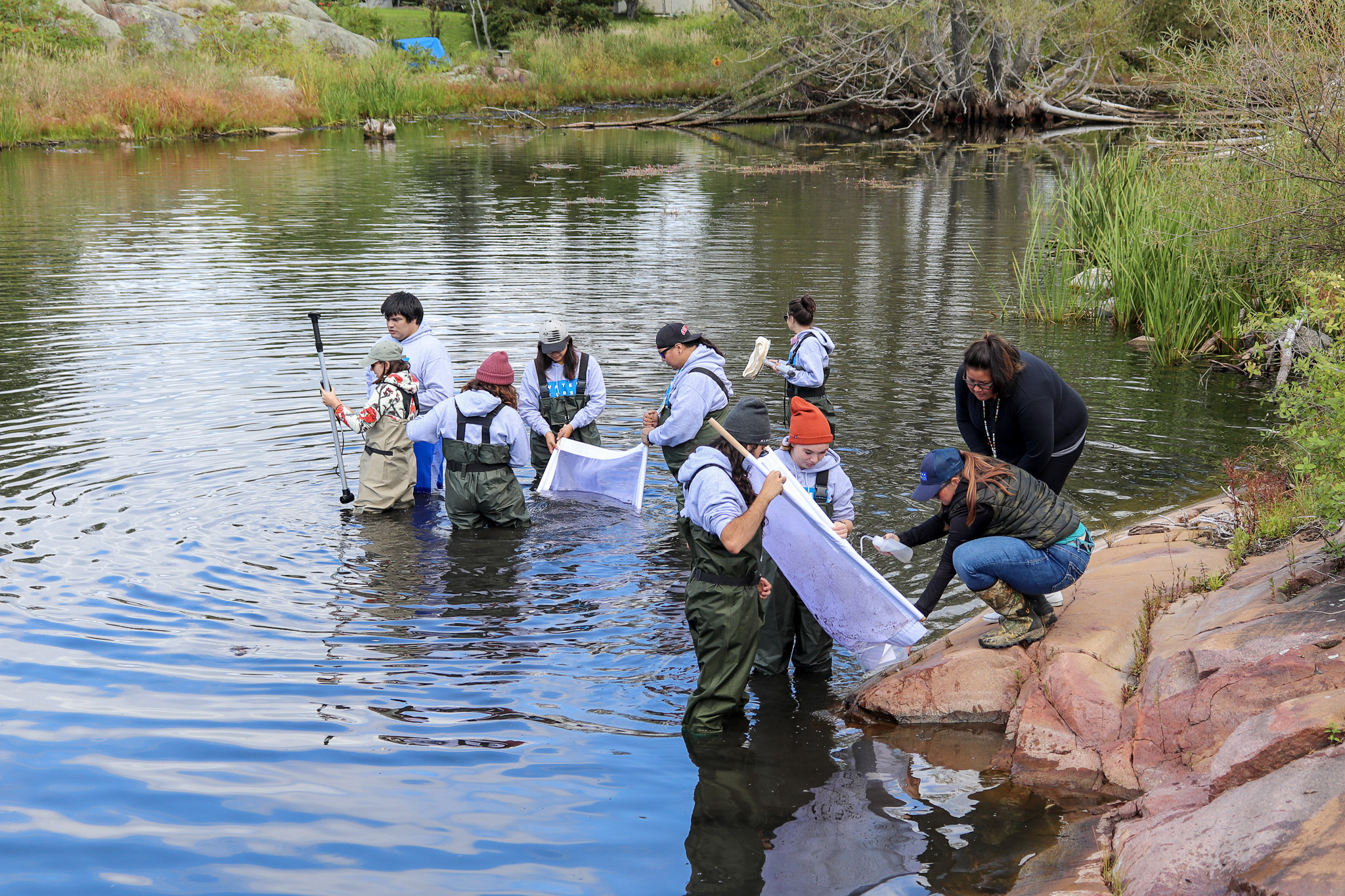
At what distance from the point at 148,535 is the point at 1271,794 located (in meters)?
7.90

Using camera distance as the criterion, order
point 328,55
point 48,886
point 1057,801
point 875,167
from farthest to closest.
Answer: point 328,55, point 875,167, point 1057,801, point 48,886

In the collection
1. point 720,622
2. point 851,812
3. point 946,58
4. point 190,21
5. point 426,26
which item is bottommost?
point 851,812

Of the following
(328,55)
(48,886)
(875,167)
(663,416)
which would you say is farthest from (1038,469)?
(328,55)

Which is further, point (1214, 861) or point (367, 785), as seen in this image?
point (367, 785)

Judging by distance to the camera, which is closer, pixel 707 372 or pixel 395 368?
pixel 707 372

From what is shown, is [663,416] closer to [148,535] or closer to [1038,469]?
[1038,469]

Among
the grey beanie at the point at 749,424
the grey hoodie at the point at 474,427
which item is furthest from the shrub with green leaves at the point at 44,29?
the grey beanie at the point at 749,424

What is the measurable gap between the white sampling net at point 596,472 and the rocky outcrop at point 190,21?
149 ft

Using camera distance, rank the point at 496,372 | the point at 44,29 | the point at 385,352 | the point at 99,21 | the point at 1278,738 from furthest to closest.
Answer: the point at 99,21
the point at 44,29
the point at 385,352
the point at 496,372
the point at 1278,738

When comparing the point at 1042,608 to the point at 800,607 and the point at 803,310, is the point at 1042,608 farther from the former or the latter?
the point at 803,310

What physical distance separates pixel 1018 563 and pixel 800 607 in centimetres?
134

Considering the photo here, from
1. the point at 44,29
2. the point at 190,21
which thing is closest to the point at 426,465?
the point at 44,29

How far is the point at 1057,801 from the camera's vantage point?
17.1ft

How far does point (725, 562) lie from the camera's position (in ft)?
18.3
